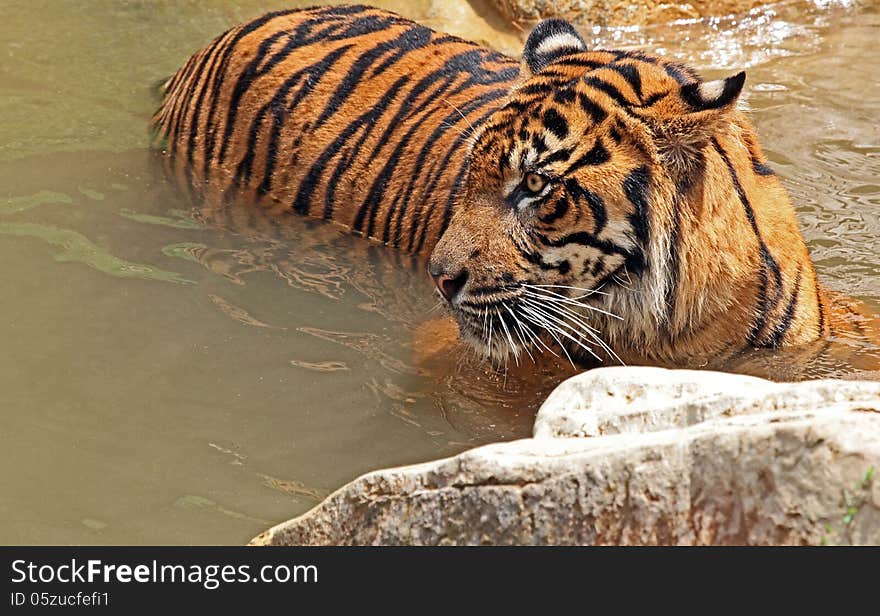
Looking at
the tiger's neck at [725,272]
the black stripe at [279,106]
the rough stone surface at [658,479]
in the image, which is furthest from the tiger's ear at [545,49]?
the rough stone surface at [658,479]

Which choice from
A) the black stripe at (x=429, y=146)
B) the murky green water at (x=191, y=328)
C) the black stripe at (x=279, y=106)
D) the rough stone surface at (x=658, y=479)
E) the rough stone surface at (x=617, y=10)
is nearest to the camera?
the rough stone surface at (x=658, y=479)

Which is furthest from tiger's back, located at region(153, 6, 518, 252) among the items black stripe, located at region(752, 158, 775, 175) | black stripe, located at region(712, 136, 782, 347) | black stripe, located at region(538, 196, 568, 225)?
black stripe, located at region(712, 136, 782, 347)

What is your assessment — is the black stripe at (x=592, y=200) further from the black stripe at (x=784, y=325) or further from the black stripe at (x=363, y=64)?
the black stripe at (x=363, y=64)

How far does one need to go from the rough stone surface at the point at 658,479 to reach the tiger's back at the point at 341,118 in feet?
7.47

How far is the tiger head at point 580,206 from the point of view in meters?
3.51

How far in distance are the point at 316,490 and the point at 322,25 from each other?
117 inches

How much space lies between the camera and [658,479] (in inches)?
85.2

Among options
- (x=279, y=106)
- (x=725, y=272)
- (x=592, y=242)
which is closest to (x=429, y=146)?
(x=279, y=106)

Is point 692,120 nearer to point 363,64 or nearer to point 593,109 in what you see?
point 593,109

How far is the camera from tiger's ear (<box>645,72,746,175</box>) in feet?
11.1

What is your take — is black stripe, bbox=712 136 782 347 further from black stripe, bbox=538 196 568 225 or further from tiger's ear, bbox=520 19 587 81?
tiger's ear, bbox=520 19 587 81

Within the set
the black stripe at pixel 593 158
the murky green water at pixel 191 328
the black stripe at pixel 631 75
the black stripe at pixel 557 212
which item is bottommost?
the murky green water at pixel 191 328
